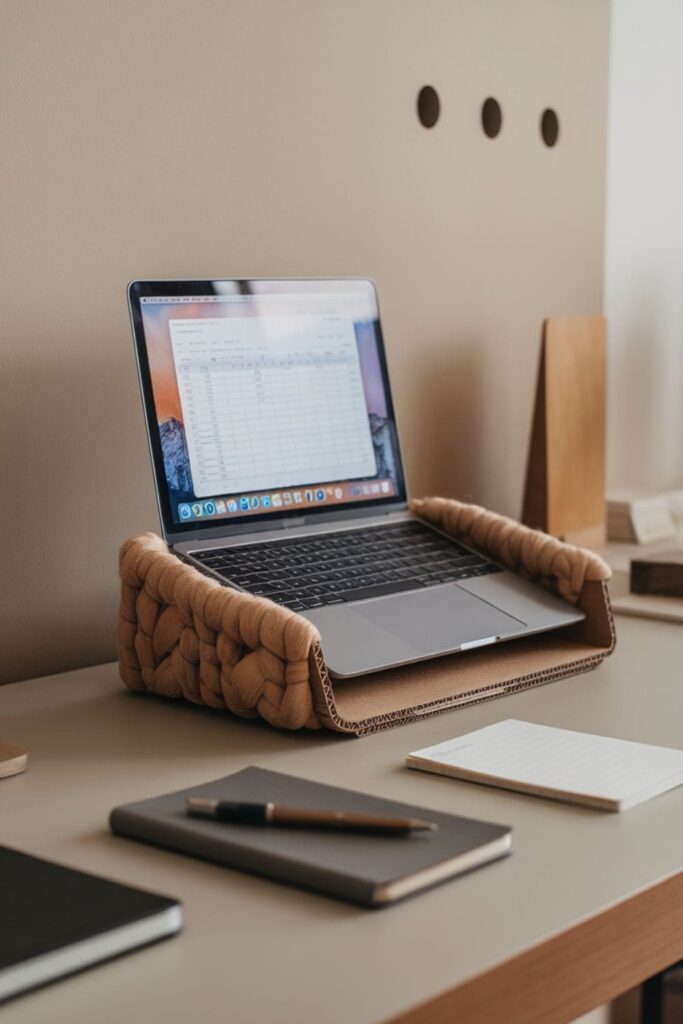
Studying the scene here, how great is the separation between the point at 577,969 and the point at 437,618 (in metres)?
0.45

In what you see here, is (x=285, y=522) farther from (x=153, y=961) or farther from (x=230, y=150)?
(x=153, y=961)

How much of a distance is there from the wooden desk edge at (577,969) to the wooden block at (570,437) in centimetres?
88

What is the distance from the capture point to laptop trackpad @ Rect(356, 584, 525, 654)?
96cm

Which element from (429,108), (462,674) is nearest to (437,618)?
(462,674)

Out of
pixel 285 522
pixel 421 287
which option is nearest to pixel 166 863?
pixel 285 522

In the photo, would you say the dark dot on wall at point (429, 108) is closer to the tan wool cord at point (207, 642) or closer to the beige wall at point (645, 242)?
the beige wall at point (645, 242)

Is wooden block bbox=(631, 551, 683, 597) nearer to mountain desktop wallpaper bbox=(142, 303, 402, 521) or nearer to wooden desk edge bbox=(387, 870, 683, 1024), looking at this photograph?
mountain desktop wallpaper bbox=(142, 303, 402, 521)

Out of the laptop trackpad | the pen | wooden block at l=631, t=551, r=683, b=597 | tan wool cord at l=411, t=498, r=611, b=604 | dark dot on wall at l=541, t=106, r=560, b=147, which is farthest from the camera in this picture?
dark dot on wall at l=541, t=106, r=560, b=147

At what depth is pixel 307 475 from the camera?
1.12m

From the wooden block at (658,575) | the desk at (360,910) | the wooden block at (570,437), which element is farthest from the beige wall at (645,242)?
the desk at (360,910)

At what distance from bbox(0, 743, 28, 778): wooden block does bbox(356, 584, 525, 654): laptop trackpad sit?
0.29m

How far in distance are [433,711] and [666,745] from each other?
17cm

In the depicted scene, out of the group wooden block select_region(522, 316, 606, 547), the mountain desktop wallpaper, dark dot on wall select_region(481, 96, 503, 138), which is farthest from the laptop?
dark dot on wall select_region(481, 96, 503, 138)

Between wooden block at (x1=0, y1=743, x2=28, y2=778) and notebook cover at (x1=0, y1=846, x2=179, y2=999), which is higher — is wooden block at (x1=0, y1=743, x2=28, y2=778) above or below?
below
